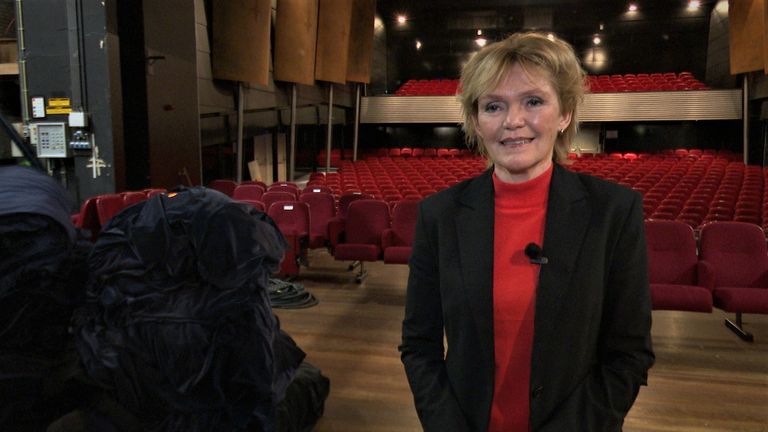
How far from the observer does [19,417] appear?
182cm

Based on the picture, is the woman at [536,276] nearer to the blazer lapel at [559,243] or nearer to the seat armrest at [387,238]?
the blazer lapel at [559,243]

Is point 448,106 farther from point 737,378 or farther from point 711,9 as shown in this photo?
point 737,378

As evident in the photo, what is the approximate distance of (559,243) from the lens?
42.4 inches

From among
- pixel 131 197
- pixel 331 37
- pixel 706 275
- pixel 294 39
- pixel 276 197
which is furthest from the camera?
pixel 331 37

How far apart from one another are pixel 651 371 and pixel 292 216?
12.0ft

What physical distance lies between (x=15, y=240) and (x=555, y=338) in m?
1.61

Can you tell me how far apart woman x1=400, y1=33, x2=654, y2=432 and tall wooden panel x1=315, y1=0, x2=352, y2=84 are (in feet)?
43.9

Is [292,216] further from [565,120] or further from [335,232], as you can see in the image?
[565,120]

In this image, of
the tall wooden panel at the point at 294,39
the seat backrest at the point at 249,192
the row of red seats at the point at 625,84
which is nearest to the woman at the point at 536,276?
the seat backrest at the point at 249,192

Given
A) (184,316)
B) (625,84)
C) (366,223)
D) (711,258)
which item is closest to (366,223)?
(366,223)

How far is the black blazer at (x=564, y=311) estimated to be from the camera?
1.06 m

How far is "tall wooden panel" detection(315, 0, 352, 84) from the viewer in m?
13.7

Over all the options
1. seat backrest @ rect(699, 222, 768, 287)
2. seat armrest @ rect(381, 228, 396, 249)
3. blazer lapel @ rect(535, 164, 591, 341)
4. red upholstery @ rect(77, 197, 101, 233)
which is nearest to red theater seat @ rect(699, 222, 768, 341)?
seat backrest @ rect(699, 222, 768, 287)

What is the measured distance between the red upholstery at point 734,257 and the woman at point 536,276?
3.15 m
